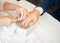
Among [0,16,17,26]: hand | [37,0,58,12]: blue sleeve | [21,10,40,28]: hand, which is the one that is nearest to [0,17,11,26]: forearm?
[0,16,17,26]: hand

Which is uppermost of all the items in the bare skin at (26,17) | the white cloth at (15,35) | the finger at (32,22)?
the bare skin at (26,17)

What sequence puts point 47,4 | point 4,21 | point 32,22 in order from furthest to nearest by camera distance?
1. point 47,4
2. point 32,22
3. point 4,21

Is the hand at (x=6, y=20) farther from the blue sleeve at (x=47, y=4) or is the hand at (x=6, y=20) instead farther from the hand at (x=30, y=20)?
the blue sleeve at (x=47, y=4)

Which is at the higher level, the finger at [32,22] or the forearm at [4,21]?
the forearm at [4,21]

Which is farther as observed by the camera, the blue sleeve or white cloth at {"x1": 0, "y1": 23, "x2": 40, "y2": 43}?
the blue sleeve

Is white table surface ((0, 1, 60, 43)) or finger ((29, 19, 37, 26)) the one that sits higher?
finger ((29, 19, 37, 26))

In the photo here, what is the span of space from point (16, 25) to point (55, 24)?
28cm

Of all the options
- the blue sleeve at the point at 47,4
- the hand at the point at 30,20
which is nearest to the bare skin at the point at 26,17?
the hand at the point at 30,20

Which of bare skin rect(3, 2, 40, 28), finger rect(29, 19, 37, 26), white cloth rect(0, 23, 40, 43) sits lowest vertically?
white cloth rect(0, 23, 40, 43)

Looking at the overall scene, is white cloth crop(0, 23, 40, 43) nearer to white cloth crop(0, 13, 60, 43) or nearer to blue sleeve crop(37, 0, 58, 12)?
white cloth crop(0, 13, 60, 43)

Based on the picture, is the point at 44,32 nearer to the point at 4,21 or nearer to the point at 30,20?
the point at 30,20

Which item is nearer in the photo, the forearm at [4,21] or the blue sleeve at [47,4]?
the forearm at [4,21]

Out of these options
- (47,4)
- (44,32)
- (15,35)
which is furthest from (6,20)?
(47,4)

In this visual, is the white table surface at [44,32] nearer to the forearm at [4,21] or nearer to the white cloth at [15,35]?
the white cloth at [15,35]
